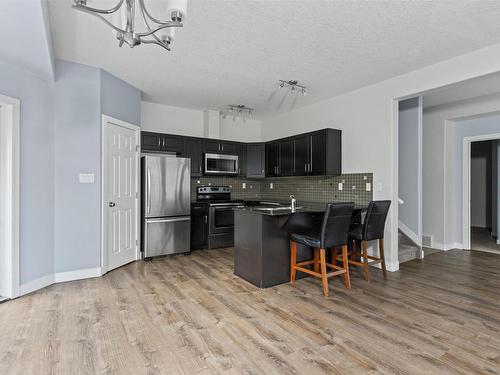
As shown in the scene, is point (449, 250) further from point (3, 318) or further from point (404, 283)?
point (3, 318)

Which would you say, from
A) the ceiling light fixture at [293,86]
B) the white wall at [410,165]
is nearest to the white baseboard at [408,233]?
the white wall at [410,165]

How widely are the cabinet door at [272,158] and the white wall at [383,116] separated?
3.20ft

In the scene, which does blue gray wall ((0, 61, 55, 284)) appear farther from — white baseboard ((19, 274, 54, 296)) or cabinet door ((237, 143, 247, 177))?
cabinet door ((237, 143, 247, 177))

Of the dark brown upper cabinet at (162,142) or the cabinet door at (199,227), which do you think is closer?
the dark brown upper cabinet at (162,142)

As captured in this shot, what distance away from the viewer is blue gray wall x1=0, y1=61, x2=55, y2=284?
9.77 ft

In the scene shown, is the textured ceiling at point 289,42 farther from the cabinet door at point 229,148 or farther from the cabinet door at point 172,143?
the cabinet door at point 229,148

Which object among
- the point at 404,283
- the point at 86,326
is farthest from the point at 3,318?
the point at 404,283

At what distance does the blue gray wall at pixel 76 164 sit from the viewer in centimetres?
333

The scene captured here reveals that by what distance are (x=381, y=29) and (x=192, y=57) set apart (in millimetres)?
1923

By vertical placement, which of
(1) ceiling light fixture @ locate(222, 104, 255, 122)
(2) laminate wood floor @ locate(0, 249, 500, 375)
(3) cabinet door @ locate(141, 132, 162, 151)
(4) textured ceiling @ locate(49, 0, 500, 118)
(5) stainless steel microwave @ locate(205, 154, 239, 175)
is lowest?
(2) laminate wood floor @ locate(0, 249, 500, 375)

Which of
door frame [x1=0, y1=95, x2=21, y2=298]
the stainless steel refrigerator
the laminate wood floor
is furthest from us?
the stainless steel refrigerator

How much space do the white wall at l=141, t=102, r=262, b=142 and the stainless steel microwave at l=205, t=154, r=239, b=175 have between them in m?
0.62

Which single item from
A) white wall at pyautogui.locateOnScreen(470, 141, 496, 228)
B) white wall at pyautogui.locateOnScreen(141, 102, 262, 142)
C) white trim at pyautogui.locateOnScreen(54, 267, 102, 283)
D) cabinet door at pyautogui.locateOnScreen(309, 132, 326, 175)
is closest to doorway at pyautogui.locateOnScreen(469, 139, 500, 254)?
white wall at pyautogui.locateOnScreen(470, 141, 496, 228)

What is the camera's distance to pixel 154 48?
297cm
